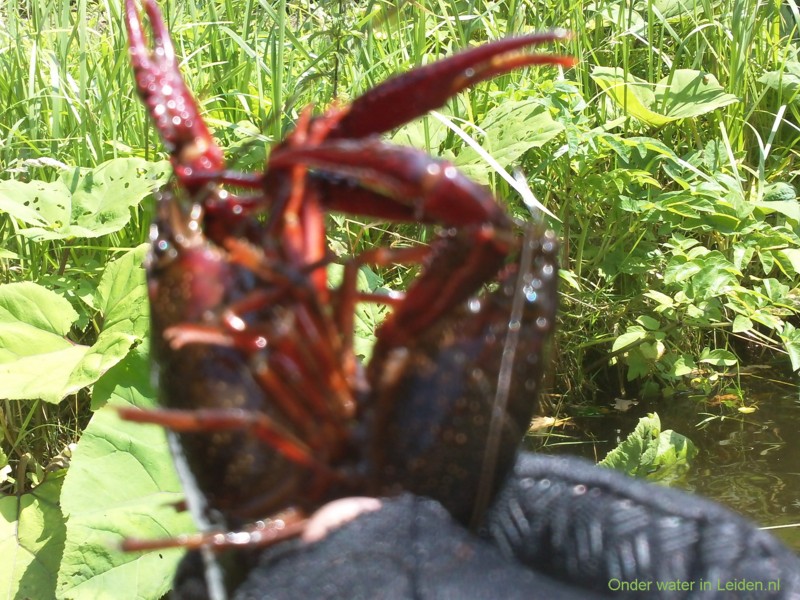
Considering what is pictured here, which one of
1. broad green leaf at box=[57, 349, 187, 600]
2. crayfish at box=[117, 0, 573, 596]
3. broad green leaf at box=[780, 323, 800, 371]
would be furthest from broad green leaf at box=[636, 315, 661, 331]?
crayfish at box=[117, 0, 573, 596]

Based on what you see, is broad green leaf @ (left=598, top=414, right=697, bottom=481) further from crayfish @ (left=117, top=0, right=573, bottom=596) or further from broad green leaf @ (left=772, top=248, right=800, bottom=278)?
crayfish @ (left=117, top=0, right=573, bottom=596)

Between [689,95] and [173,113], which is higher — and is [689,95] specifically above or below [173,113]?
below

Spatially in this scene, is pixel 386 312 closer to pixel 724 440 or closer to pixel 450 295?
pixel 724 440

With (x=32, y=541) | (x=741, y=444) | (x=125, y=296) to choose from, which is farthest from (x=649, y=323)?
(x=32, y=541)

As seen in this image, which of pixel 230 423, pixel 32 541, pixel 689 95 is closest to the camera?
pixel 230 423

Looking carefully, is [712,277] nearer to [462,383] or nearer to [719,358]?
[719,358]

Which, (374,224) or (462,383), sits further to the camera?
(374,224)

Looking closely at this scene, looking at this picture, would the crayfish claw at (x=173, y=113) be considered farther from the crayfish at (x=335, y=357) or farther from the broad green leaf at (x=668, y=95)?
the broad green leaf at (x=668, y=95)
